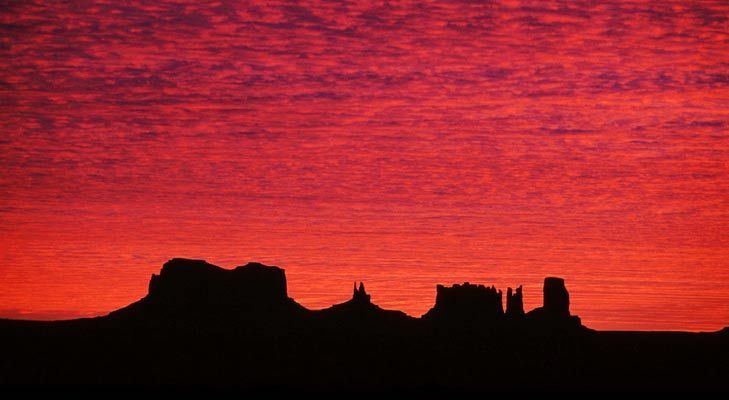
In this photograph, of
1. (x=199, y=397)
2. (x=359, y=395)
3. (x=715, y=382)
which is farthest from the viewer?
(x=715, y=382)

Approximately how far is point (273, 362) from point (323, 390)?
35.6 meters

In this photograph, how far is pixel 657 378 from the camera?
192 meters

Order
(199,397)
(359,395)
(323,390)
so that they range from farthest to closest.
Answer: (323,390)
(359,395)
(199,397)

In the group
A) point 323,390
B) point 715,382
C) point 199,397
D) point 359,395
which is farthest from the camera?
point 715,382

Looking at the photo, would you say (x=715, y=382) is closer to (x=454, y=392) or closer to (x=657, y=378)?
(x=657, y=378)

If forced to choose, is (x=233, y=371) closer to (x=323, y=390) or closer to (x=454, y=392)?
(x=323, y=390)

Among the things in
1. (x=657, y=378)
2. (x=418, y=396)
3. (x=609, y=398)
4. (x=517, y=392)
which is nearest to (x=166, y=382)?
(x=418, y=396)

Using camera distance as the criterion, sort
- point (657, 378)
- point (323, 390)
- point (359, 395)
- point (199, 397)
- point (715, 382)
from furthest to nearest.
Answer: point (657, 378) → point (715, 382) → point (323, 390) → point (359, 395) → point (199, 397)

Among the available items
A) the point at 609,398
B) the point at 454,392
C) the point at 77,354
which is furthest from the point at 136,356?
the point at 609,398

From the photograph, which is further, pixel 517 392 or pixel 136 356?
pixel 136 356

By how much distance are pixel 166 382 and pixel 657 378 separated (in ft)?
277

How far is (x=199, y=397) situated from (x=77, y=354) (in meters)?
66.3

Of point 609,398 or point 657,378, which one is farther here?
point 657,378

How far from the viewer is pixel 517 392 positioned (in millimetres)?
158875
